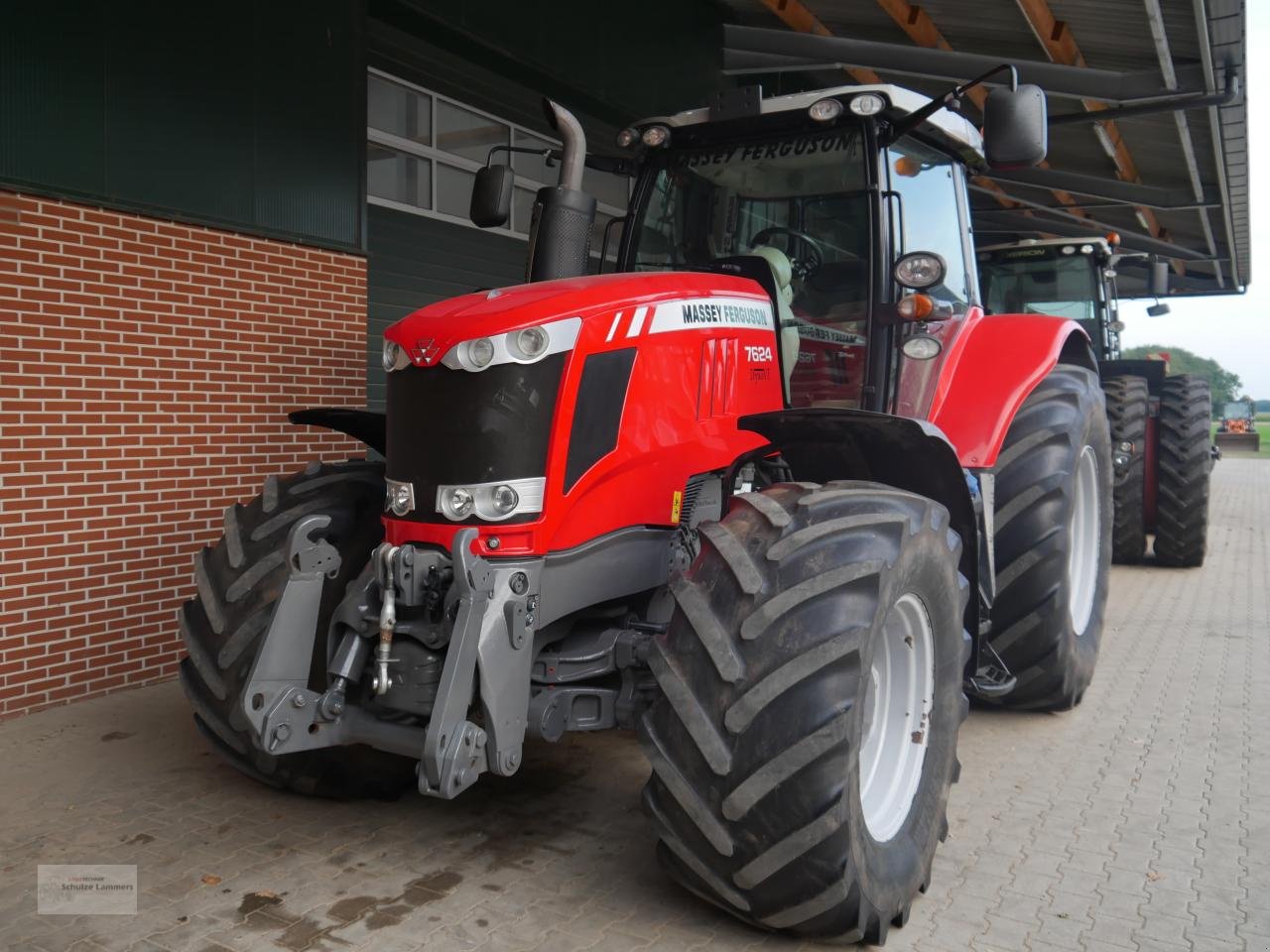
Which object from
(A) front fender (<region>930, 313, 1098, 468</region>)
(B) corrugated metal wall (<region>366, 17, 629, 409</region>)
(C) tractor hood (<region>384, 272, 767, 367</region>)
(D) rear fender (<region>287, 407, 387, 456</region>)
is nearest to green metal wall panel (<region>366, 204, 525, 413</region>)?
(B) corrugated metal wall (<region>366, 17, 629, 409</region>)

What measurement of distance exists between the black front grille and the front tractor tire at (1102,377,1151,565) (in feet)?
20.0

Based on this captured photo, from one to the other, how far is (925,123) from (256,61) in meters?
3.52

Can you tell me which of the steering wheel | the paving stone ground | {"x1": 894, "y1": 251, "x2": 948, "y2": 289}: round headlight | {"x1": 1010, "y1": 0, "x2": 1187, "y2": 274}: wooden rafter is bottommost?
the paving stone ground

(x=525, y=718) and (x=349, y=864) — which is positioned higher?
(x=525, y=718)

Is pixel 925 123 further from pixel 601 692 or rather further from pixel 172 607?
pixel 172 607

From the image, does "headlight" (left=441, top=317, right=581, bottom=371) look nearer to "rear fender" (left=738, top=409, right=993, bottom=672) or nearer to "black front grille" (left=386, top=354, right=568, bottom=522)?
"black front grille" (left=386, top=354, right=568, bottom=522)

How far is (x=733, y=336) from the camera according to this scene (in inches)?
141

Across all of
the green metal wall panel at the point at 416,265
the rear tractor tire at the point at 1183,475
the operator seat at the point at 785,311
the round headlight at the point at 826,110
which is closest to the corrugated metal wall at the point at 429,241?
the green metal wall panel at the point at 416,265

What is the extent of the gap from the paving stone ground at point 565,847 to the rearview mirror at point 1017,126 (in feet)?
7.45

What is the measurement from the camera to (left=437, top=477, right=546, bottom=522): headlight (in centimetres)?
292

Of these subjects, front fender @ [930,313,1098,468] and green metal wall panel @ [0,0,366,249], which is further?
green metal wall panel @ [0,0,366,249]

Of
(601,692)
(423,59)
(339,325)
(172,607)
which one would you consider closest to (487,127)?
(423,59)

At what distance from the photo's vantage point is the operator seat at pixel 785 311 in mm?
3918

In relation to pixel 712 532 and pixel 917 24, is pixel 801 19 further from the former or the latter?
pixel 712 532
